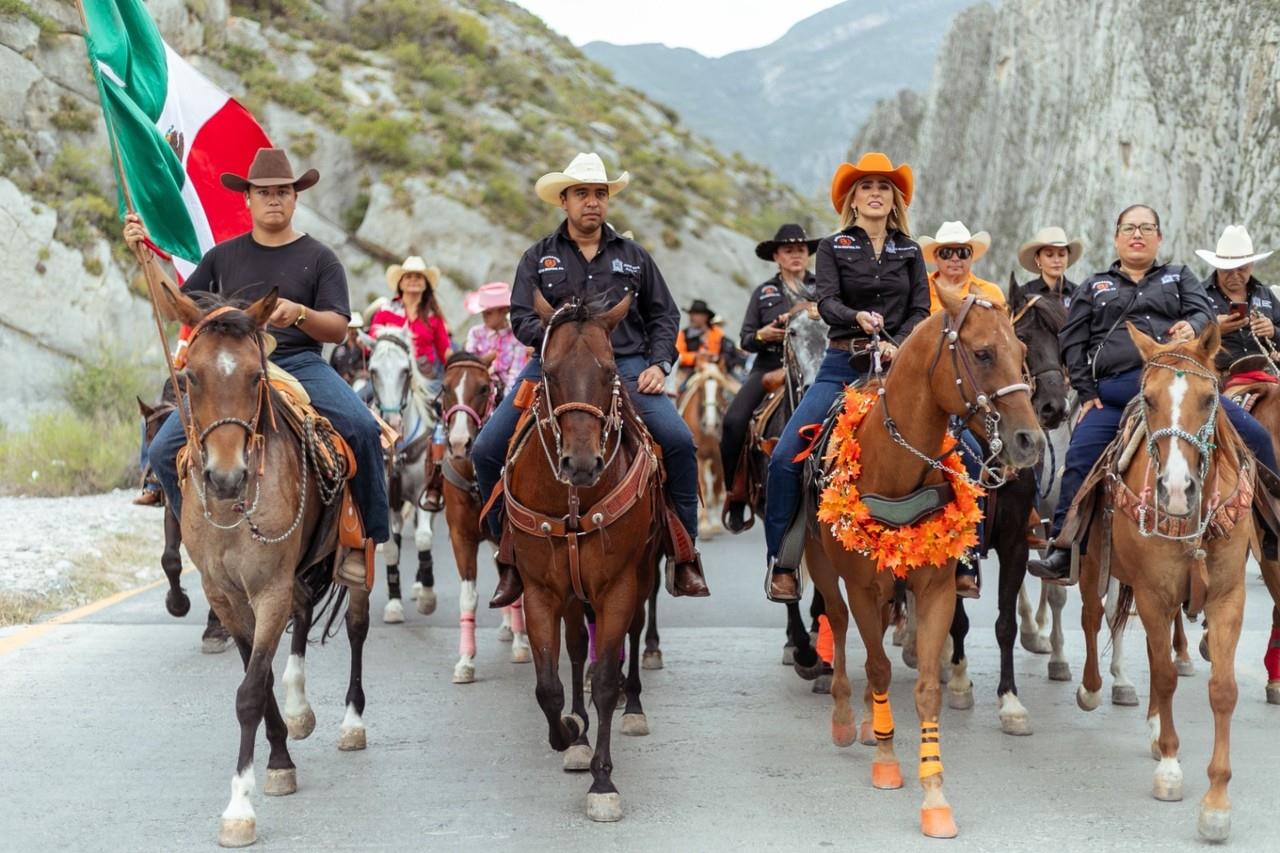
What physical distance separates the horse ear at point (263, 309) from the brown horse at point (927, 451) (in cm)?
306

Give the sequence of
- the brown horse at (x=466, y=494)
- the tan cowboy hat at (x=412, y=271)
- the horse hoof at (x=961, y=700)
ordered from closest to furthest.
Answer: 1. the horse hoof at (x=961, y=700)
2. the brown horse at (x=466, y=494)
3. the tan cowboy hat at (x=412, y=271)

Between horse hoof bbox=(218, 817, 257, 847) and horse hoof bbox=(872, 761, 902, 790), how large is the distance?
3.06 metres

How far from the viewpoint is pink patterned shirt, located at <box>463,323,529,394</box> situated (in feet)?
40.1

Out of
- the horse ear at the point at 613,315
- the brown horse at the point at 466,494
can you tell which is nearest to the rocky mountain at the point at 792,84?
the brown horse at the point at 466,494

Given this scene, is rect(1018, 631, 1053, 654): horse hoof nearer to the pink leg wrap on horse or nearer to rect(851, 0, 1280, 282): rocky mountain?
the pink leg wrap on horse

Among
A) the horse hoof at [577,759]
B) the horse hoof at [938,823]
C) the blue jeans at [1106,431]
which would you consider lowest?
the horse hoof at [577,759]

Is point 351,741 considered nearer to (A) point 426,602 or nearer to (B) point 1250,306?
(A) point 426,602

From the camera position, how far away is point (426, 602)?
37.7ft

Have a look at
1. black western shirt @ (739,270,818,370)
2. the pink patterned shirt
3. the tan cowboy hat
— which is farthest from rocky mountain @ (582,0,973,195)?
black western shirt @ (739,270,818,370)

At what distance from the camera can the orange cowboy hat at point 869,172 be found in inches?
317

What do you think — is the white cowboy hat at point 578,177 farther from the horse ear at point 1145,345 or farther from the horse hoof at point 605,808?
the horse hoof at point 605,808

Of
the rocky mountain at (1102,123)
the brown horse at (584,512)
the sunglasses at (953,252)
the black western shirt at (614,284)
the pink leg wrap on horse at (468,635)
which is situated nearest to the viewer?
the brown horse at (584,512)

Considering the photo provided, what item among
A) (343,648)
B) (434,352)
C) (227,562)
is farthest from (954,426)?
(434,352)

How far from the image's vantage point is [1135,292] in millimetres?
7594
